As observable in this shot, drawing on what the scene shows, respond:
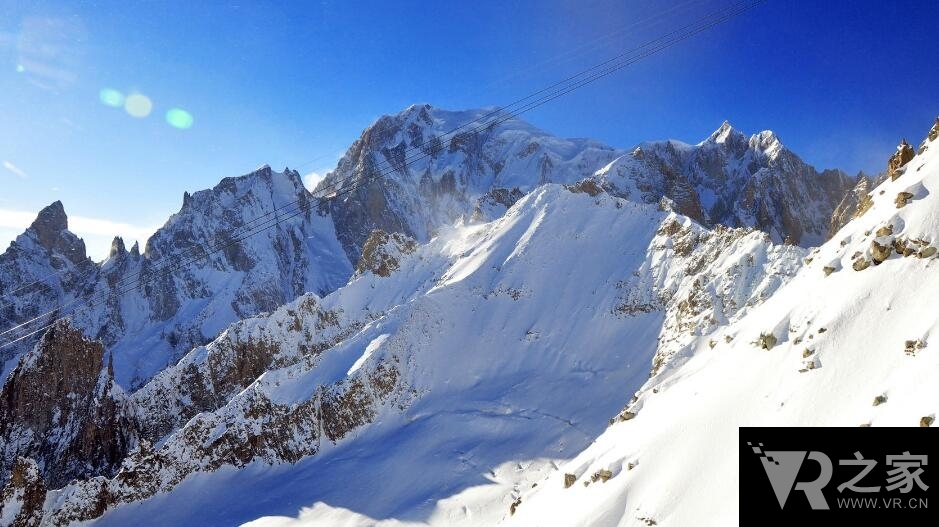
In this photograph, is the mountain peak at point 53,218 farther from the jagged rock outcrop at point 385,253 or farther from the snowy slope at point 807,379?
the snowy slope at point 807,379

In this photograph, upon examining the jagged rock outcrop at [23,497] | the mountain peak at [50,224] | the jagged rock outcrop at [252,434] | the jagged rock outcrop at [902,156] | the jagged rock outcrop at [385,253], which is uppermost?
the mountain peak at [50,224]

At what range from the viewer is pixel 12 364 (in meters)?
119

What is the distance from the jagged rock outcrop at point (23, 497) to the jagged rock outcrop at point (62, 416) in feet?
44.7

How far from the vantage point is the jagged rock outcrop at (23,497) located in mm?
43281

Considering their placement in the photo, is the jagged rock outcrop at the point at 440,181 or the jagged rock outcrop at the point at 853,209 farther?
the jagged rock outcrop at the point at 440,181

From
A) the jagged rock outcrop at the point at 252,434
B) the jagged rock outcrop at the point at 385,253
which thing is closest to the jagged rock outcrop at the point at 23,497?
the jagged rock outcrop at the point at 252,434

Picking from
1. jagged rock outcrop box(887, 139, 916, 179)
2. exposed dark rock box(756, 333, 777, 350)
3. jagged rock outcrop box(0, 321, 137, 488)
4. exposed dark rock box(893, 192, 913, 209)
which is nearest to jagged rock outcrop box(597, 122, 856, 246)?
jagged rock outcrop box(887, 139, 916, 179)

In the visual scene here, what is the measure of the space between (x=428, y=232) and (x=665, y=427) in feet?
542

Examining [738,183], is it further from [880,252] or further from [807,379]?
[807,379]

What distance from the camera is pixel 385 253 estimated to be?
239 ft

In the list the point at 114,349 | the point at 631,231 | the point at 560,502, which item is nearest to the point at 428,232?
the point at 114,349

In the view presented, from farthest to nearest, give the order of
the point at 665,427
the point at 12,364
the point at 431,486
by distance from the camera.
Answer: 1. the point at 12,364
2. the point at 431,486
3. the point at 665,427

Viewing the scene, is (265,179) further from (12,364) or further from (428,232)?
(12,364)

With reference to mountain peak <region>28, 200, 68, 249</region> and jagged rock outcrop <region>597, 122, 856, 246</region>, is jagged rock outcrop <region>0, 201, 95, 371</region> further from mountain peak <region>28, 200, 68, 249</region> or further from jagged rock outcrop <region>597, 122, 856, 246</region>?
jagged rock outcrop <region>597, 122, 856, 246</region>
